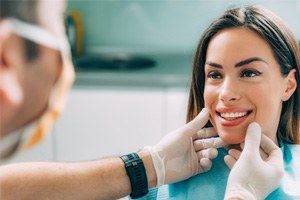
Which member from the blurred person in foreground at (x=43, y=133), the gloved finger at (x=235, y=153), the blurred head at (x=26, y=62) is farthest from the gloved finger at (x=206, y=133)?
the blurred head at (x=26, y=62)

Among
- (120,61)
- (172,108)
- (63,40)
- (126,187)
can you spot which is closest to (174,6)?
(120,61)

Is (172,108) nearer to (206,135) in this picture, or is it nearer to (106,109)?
(106,109)

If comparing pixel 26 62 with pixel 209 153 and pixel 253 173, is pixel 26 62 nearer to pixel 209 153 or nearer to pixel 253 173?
pixel 253 173

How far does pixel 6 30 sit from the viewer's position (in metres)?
0.50

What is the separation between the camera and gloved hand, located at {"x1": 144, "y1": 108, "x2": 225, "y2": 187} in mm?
1341

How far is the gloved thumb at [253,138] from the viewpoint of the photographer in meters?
1.21

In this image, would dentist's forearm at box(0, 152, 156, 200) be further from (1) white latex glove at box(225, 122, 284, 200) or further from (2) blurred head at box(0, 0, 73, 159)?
(2) blurred head at box(0, 0, 73, 159)

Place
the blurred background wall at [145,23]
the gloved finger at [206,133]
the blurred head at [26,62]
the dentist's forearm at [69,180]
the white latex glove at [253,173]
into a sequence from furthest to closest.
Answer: the blurred background wall at [145,23], the gloved finger at [206,133], the dentist's forearm at [69,180], the white latex glove at [253,173], the blurred head at [26,62]

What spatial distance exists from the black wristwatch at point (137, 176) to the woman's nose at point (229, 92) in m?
0.29

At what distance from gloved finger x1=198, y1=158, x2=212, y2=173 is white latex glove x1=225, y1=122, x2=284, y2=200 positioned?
0.35 ft

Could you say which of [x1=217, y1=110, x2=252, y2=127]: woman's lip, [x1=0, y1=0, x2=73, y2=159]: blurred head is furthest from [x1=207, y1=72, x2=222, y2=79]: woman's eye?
[x1=0, y1=0, x2=73, y2=159]: blurred head

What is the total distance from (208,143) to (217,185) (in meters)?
0.12

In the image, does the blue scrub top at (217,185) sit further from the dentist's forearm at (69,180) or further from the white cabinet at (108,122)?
the white cabinet at (108,122)

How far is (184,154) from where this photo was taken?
137cm
